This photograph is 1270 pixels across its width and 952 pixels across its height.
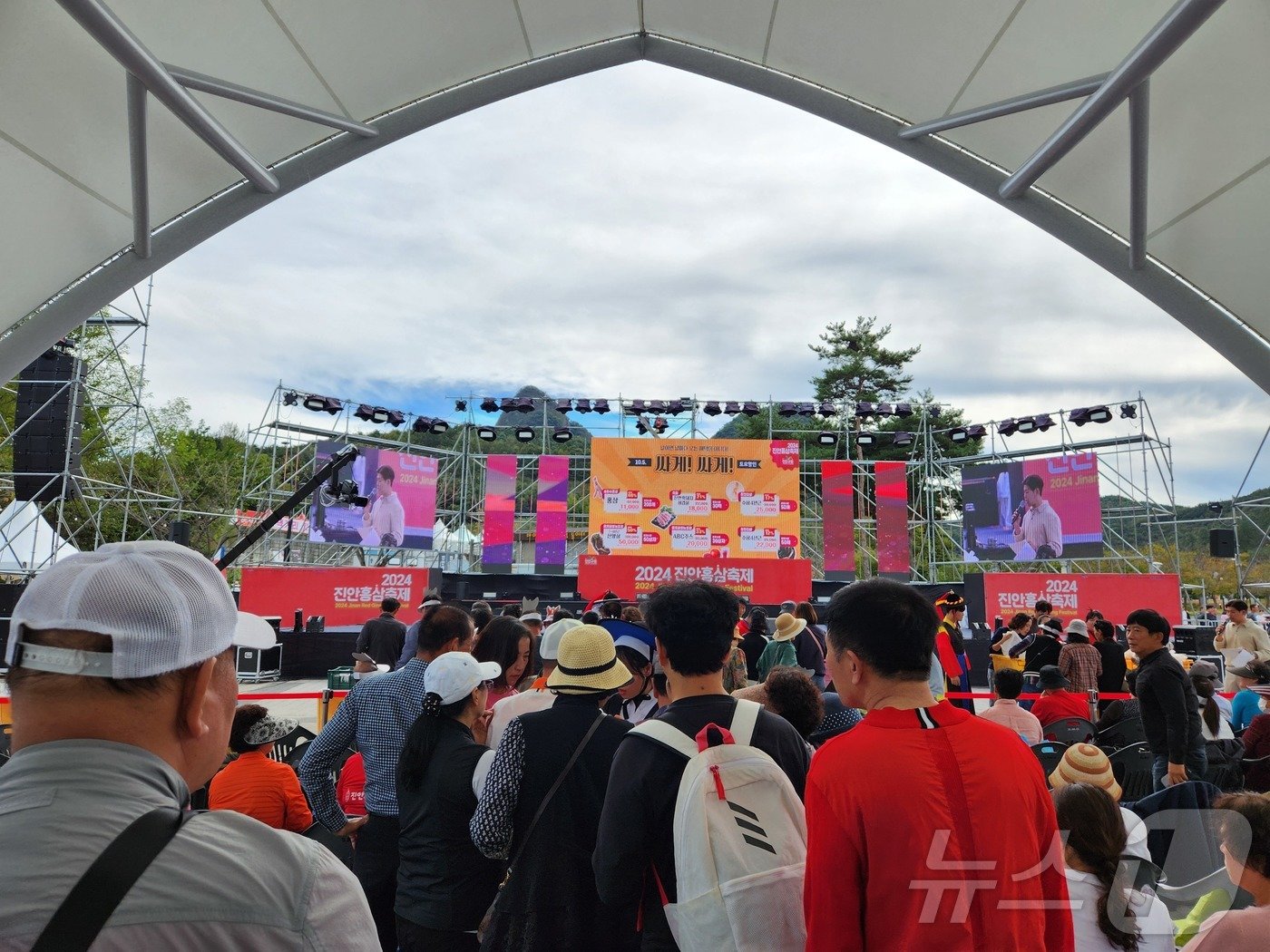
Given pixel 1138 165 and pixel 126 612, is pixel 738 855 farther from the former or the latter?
pixel 1138 165

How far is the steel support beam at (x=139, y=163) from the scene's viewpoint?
471cm

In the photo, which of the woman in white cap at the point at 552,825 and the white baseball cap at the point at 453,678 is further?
the white baseball cap at the point at 453,678

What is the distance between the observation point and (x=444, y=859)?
8.24ft

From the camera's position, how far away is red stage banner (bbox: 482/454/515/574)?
22.3 meters

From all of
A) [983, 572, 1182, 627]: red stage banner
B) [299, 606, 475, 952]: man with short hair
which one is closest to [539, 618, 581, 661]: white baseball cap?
[299, 606, 475, 952]: man with short hair

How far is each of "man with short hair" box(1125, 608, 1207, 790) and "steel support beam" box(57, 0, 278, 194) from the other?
19.8ft

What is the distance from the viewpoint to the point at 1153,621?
462 centimetres

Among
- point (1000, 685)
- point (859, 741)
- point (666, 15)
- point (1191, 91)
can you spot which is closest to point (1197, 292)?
point (1191, 91)

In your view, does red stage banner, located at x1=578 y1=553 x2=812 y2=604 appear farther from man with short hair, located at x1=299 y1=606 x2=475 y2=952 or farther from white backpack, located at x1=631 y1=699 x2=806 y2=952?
white backpack, located at x1=631 y1=699 x2=806 y2=952

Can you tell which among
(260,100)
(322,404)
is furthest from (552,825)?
(322,404)

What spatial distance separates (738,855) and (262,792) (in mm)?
2193

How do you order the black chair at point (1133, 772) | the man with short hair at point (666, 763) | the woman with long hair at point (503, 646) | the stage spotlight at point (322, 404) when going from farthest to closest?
the stage spotlight at point (322, 404), the black chair at point (1133, 772), the woman with long hair at point (503, 646), the man with short hair at point (666, 763)

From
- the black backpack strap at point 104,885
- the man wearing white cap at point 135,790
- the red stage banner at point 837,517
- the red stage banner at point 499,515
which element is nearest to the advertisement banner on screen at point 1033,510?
the red stage banner at point 837,517

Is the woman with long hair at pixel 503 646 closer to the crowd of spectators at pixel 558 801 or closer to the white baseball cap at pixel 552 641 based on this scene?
the crowd of spectators at pixel 558 801
